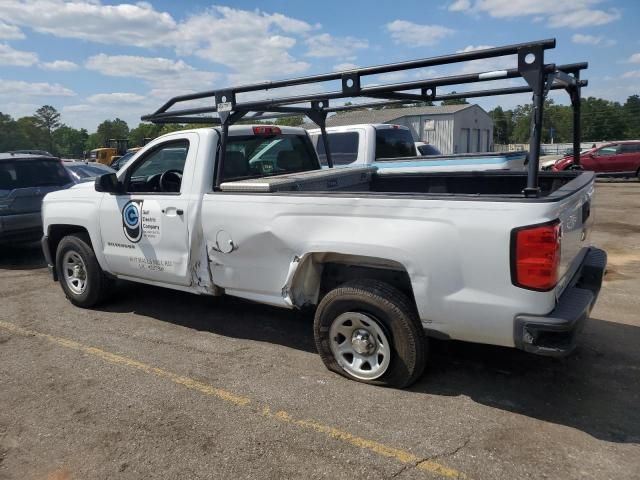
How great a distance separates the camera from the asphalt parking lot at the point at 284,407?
9.98ft

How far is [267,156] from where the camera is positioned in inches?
213

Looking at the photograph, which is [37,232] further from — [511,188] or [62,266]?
[511,188]

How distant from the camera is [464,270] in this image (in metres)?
3.27

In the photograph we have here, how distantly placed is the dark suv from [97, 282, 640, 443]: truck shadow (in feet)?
13.5

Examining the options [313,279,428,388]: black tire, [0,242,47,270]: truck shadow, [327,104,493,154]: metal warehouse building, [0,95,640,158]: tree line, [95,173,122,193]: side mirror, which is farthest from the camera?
[0,95,640,158]: tree line

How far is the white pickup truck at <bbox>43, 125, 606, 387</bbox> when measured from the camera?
3156mm

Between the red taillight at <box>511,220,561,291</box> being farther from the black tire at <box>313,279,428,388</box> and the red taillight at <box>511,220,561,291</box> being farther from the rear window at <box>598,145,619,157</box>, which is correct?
the rear window at <box>598,145,619,157</box>

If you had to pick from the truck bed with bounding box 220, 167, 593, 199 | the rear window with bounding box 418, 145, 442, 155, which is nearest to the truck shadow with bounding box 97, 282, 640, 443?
the truck bed with bounding box 220, 167, 593, 199

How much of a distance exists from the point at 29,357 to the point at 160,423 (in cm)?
190

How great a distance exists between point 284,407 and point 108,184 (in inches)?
111

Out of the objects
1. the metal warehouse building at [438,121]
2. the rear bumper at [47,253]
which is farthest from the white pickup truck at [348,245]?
the metal warehouse building at [438,121]

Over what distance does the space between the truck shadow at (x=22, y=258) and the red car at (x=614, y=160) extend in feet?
63.1

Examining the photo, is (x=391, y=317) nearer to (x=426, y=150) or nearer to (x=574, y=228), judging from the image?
(x=574, y=228)

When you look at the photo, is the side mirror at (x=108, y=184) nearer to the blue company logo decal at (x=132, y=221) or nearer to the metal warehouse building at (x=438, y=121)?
the blue company logo decal at (x=132, y=221)
